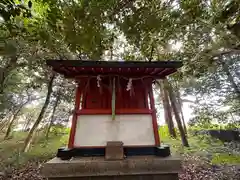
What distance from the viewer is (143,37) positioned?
6094 mm

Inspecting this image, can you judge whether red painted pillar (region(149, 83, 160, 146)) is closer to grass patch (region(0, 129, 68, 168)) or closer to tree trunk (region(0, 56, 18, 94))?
grass patch (region(0, 129, 68, 168))

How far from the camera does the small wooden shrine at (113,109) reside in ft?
13.0

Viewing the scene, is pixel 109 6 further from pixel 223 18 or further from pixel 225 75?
pixel 225 75

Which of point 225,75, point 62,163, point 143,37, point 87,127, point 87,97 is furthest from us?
point 225,75

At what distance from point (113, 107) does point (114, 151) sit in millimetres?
1078

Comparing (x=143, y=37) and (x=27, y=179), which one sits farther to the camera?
(x=143, y=37)

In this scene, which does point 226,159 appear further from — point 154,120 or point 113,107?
point 113,107

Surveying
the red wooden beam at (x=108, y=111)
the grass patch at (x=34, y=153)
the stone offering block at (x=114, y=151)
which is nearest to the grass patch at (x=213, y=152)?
the red wooden beam at (x=108, y=111)

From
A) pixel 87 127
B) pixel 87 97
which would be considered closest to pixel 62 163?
pixel 87 127

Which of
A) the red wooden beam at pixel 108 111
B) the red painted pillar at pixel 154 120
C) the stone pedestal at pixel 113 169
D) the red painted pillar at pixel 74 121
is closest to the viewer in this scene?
the stone pedestal at pixel 113 169

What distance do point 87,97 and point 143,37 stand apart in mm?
3275

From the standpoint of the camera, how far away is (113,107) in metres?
4.16

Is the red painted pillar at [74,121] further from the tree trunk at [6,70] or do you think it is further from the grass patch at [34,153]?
the tree trunk at [6,70]

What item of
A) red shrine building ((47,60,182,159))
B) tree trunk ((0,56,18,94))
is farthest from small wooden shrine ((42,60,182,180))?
tree trunk ((0,56,18,94))
